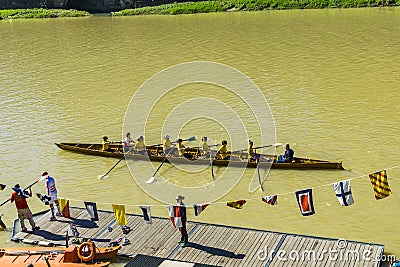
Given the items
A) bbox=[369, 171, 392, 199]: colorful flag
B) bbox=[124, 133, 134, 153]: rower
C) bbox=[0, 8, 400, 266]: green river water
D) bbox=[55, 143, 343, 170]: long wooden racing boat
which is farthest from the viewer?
bbox=[124, 133, 134, 153]: rower

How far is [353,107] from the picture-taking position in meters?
30.7

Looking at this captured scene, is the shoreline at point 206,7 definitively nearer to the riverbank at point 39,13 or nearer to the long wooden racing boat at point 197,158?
the riverbank at point 39,13

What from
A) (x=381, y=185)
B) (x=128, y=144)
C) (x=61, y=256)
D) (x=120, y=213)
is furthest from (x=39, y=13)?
(x=381, y=185)


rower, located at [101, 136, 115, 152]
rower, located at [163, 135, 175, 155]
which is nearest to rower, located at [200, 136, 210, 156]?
rower, located at [163, 135, 175, 155]

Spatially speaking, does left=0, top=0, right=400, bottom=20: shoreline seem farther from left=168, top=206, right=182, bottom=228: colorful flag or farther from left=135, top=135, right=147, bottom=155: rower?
left=168, top=206, right=182, bottom=228: colorful flag

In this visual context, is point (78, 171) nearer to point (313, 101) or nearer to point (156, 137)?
point (156, 137)

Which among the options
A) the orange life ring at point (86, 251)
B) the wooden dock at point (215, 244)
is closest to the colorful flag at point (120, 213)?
the wooden dock at point (215, 244)

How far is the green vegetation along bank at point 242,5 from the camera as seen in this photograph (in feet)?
216

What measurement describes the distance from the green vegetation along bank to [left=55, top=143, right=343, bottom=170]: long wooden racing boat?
4708cm

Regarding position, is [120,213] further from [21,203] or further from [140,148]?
[140,148]

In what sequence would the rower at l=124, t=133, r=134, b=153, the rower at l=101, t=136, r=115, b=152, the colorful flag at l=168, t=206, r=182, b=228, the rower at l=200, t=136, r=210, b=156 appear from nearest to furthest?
the colorful flag at l=168, t=206, r=182, b=228 → the rower at l=200, t=136, r=210, b=156 → the rower at l=124, t=133, r=134, b=153 → the rower at l=101, t=136, r=115, b=152

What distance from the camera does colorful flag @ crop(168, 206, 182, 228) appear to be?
16562mm

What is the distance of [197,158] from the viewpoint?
78.7 ft

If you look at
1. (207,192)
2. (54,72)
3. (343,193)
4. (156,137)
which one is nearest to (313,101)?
(156,137)
